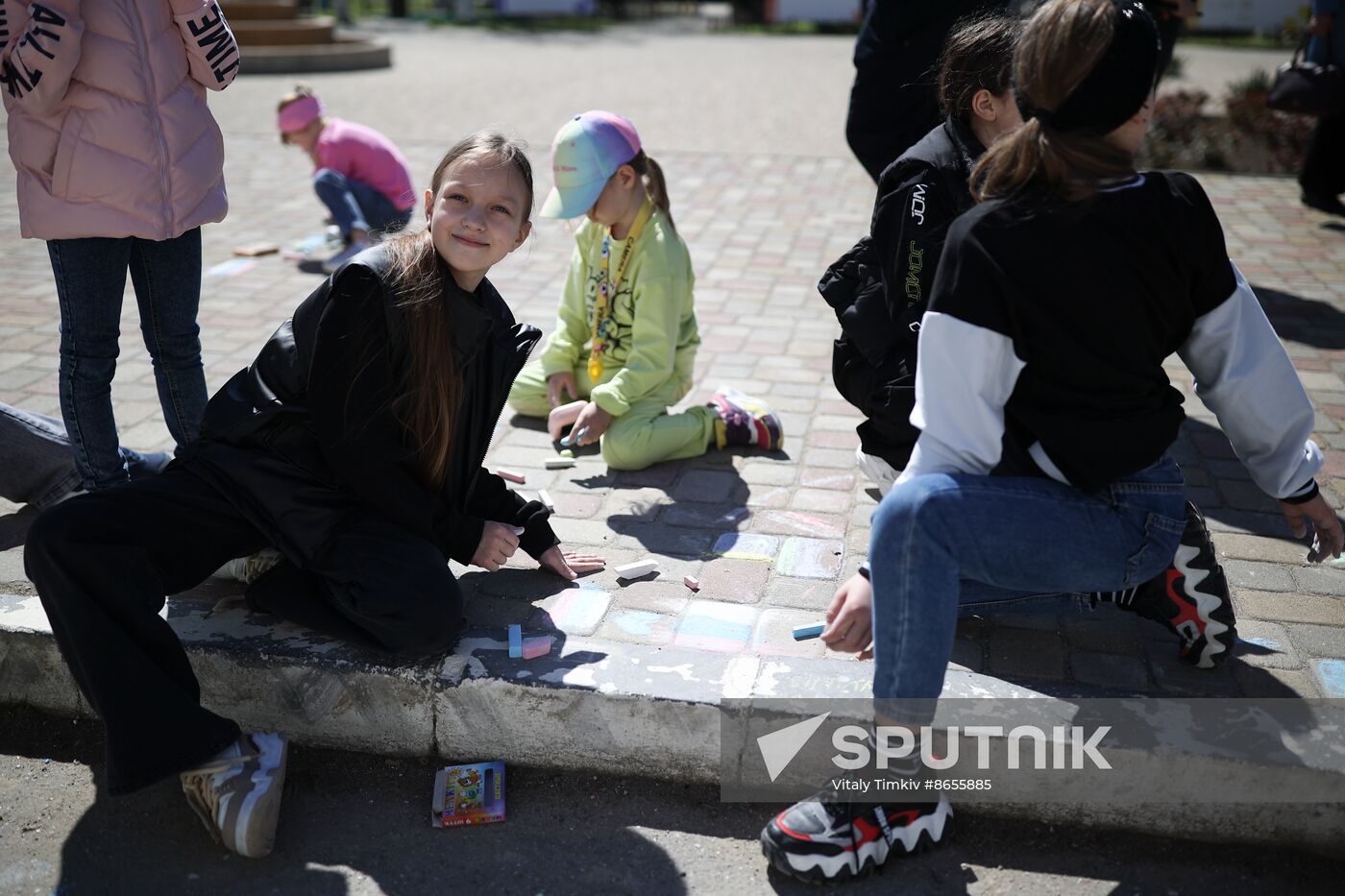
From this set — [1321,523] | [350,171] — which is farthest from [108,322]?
[350,171]

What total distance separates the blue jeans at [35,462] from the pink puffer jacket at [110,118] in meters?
0.62

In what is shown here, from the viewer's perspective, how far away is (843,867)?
7.41 feet

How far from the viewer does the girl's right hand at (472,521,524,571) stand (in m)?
2.84

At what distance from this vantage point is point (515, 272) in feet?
20.0

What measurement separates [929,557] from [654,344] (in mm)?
1831

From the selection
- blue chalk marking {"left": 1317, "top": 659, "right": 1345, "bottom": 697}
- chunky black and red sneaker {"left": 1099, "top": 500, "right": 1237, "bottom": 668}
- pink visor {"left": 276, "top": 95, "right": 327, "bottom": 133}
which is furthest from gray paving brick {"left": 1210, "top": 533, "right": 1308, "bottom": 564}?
pink visor {"left": 276, "top": 95, "right": 327, "bottom": 133}

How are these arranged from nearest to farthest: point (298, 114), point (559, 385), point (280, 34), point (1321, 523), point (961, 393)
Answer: point (961, 393), point (1321, 523), point (559, 385), point (298, 114), point (280, 34)

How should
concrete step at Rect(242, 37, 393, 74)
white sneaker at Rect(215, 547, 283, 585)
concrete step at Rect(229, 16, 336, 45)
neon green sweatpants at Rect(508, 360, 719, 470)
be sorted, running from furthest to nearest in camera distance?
concrete step at Rect(229, 16, 336, 45) < concrete step at Rect(242, 37, 393, 74) < neon green sweatpants at Rect(508, 360, 719, 470) < white sneaker at Rect(215, 547, 283, 585)

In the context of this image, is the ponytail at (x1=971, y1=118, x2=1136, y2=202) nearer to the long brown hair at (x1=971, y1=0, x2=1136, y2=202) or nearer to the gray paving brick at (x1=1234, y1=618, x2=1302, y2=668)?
the long brown hair at (x1=971, y1=0, x2=1136, y2=202)

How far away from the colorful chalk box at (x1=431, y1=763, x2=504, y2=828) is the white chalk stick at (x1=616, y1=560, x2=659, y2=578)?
2.13 ft

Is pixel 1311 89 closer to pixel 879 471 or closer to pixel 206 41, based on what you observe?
pixel 879 471

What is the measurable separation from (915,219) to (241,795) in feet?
6.41

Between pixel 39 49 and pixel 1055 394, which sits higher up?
pixel 39 49

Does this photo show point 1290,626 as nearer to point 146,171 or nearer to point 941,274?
point 941,274
